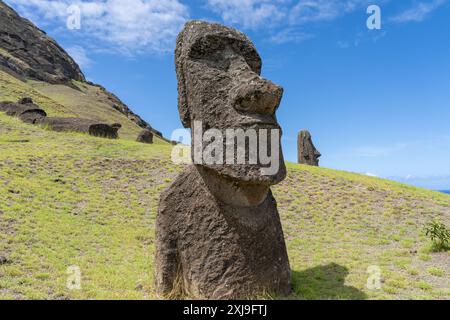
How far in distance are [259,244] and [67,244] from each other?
17.7 ft

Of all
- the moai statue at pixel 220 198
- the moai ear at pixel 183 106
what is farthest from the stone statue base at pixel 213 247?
the moai ear at pixel 183 106

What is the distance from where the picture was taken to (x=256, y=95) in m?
5.69

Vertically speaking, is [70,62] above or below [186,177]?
above

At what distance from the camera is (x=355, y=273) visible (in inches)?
303

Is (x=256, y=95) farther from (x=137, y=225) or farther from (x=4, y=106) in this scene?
(x=4, y=106)

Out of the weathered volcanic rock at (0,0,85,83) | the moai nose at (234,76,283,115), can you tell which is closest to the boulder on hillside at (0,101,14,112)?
the moai nose at (234,76,283,115)

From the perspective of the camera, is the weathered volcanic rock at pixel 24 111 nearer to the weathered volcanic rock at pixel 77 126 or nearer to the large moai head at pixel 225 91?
the weathered volcanic rock at pixel 77 126

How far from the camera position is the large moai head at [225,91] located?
5664mm

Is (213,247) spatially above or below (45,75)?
below

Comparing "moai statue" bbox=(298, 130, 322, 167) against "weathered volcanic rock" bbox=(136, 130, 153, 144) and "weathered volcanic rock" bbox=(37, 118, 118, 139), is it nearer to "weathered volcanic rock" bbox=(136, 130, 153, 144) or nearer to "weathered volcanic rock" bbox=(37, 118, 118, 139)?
"weathered volcanic rock" bbox=(136, 130, 153, 144)

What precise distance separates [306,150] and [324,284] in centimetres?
1600

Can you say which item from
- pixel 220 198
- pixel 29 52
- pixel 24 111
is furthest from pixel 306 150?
pixel 29 52
